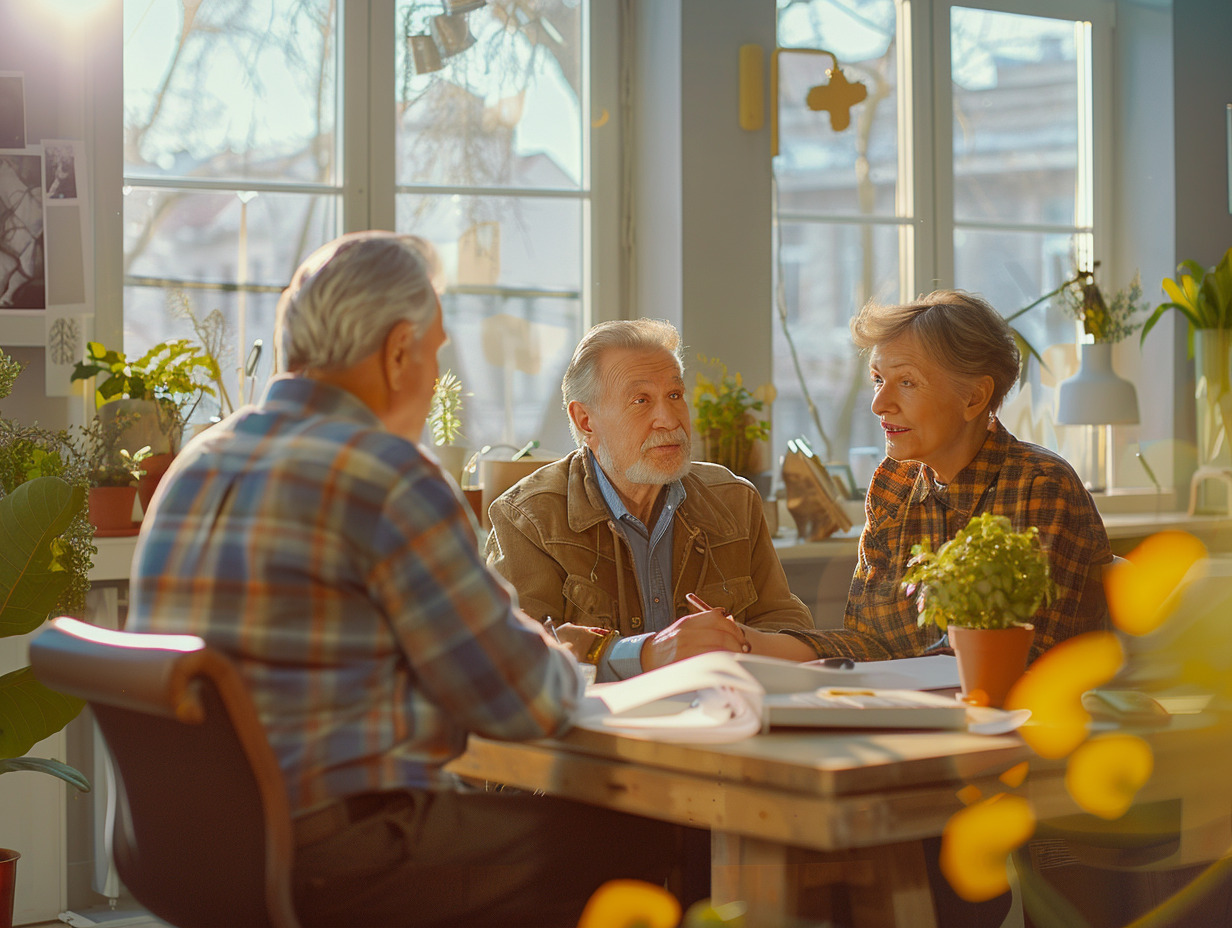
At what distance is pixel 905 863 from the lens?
1.47 meters

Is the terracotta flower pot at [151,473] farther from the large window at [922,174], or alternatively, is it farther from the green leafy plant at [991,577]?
the green leafy plant at [991,577]

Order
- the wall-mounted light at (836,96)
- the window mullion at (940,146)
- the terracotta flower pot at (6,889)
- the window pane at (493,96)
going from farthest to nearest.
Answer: the window mullion at (940,146) < the wall-mounted light at (836,96) < the window pane at (493,96) < the terracotta flower pot at (6,889)

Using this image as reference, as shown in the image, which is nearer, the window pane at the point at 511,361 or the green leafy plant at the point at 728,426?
the green leafy plant at the point at 728,426

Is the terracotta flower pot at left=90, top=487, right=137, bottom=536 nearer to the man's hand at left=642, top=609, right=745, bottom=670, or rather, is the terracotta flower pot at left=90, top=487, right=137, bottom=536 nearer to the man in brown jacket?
the man in brown jacket

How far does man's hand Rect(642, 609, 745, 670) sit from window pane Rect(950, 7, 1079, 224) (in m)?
2.96

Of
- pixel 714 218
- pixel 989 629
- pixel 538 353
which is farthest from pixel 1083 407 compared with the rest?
pixel 989 629

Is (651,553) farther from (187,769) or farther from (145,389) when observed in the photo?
(145,389)

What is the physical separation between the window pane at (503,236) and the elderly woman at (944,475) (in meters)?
1.73

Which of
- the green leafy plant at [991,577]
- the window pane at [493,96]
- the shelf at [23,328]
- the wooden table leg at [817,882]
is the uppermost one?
the window pane at [493,96]

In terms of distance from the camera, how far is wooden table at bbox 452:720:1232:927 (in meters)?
1.23

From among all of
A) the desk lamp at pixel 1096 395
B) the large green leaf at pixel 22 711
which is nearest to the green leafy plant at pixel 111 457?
the large green leaf at pixel 22 711

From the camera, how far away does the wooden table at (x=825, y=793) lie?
1.23m

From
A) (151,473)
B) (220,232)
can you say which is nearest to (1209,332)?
(220,232)

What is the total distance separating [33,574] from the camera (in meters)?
2.36
